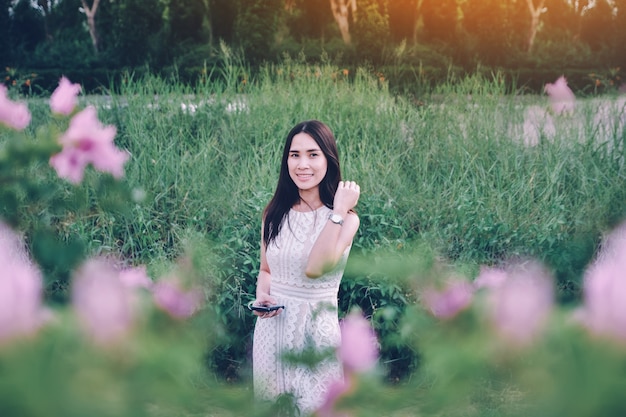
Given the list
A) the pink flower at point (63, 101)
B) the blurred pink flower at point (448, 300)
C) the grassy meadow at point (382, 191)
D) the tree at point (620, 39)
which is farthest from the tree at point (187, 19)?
the blurred pink flower at point (448, 300)

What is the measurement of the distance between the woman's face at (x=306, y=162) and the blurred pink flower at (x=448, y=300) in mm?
1303

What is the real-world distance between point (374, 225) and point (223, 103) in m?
2.35

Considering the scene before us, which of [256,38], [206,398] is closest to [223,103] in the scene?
[206,398]

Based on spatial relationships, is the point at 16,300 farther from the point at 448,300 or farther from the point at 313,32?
the point at 313,32

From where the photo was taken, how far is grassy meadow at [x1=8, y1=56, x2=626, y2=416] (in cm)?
292

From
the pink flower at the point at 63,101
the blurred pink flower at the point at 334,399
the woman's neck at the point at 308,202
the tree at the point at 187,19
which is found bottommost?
the woman's neck at the point at 308,202

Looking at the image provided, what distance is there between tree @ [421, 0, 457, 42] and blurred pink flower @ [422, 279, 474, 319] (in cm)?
1486

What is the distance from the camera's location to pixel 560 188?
4.25 meters

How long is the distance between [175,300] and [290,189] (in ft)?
4.52

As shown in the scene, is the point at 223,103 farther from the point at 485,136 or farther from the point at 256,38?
the point at 256,38

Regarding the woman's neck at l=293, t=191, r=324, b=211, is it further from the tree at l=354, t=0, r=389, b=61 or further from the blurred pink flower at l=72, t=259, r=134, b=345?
the tree at l=354, t=0, r=389, b=61

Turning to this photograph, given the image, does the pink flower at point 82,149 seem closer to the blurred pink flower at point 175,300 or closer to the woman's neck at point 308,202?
the blurred pink flower at point 175,300

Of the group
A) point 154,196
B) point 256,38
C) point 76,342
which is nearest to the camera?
point 76,342

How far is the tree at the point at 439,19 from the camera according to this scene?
49.7 feet
